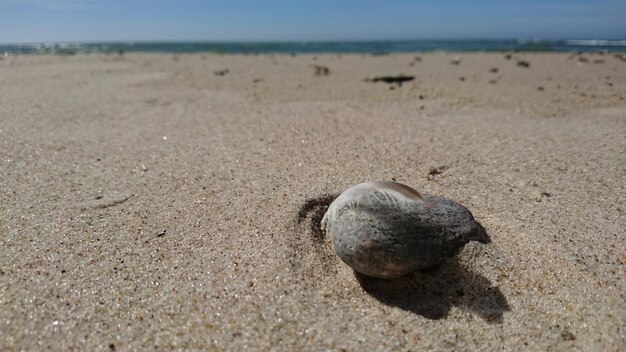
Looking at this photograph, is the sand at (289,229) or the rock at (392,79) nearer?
the sand at (289,229)

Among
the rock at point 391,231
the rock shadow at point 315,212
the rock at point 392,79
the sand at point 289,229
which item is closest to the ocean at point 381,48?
the rock at point 392,79

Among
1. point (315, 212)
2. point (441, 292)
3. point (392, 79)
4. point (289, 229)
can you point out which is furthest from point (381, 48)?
point (441, 292)

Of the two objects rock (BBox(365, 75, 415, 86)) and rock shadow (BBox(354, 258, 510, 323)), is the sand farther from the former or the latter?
rock (BBox(365, 75, 415, 86))

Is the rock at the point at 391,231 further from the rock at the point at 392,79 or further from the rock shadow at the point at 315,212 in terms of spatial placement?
the rock at the point at 392,79

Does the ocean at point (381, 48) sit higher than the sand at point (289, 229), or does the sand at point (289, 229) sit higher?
the ocean at point (381, 48)

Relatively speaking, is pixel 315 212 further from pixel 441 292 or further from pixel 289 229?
pixel 441 292

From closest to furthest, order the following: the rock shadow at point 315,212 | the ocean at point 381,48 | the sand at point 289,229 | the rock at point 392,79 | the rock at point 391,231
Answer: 1. the sand at point 289,229
2. the rock at point 391,231
3. the rock shadow at point 315,212
4. the rock at point 392,79
5. the ocean at point 381,48

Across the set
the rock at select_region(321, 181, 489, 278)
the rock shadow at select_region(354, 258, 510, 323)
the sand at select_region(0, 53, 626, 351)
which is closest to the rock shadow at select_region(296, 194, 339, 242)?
the sand at select_region(0, 53, 626, 351)
